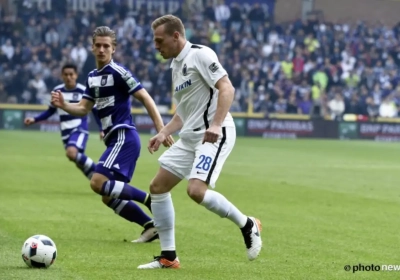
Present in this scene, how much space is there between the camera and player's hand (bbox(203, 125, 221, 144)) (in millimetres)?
7184

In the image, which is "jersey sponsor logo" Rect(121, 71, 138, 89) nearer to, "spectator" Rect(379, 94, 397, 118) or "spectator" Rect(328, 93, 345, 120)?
"spectator" Rect(328, 93, 345, 120)

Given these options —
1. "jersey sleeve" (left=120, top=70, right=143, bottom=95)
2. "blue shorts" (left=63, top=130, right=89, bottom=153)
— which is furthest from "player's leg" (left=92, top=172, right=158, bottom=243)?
"blue shorts" (left=63, top=130, right=89, bottom=153)

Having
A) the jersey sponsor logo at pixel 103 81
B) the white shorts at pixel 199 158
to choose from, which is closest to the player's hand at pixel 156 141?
the white shorts at pixel 199 158

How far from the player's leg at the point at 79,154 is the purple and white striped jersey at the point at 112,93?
19.0ft

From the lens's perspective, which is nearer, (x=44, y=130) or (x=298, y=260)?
(x=298, y=260)

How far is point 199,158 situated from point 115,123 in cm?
223

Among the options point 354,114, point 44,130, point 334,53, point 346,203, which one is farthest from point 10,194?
point 334,53

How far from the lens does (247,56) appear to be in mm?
40969

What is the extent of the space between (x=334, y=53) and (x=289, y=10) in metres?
2.95

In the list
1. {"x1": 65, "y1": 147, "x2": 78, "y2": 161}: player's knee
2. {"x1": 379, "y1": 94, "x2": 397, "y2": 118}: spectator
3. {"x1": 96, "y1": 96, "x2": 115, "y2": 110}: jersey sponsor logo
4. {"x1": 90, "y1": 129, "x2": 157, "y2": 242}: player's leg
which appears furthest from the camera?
{"x1": 379, "y1": 94, "x2": 397, "y2": 118}: spectator

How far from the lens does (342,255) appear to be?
8.45 metres

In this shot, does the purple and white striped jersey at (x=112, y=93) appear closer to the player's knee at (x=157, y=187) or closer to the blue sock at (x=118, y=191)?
the blue sock at (x=118, y=191)

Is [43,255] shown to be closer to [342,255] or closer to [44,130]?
[342,255]

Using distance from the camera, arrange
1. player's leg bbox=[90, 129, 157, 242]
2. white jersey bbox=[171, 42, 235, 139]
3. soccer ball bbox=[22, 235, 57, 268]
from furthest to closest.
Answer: player's leg bbox=[90, 129, 157, 242] < white jersey bbox=[171, 42, 235, 139] < soccer ball bbox=[22, 235, 57, 268]
